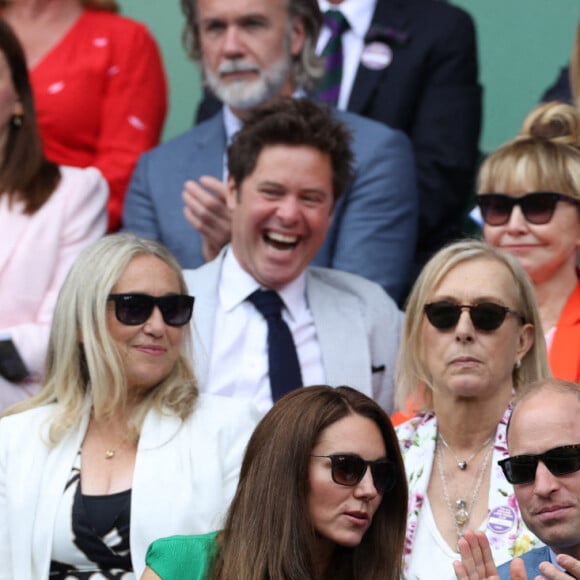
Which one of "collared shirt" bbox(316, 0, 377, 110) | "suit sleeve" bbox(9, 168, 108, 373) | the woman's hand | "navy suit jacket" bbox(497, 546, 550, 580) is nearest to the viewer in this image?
the woman's hand

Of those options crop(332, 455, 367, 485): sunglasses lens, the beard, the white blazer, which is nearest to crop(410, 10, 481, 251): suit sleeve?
the beard

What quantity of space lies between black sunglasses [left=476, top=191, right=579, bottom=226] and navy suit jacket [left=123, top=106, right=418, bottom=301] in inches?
27.3

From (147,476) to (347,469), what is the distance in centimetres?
84

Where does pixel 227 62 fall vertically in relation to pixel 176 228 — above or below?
above

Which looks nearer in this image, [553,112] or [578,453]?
[578,453]

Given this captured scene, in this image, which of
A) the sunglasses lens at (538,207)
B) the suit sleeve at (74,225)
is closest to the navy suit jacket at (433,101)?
the sunglasses lens at (538,207)

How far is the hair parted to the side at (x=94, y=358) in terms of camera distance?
16.5 feet

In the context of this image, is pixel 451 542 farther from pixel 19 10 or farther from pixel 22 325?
pixel 19 10

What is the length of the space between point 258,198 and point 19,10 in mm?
1741

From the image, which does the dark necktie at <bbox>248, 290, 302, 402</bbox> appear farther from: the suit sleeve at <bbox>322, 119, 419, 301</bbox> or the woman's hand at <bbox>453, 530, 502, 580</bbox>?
the woman's hand at <bbox>453, 530, 502, 580</bbox>

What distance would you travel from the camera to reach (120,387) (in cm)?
504

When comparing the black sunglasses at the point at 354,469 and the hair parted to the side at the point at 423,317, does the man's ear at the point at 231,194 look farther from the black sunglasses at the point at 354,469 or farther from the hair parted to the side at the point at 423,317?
the black sunglasses at the point at 354,469

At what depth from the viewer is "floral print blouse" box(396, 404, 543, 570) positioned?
4.55m

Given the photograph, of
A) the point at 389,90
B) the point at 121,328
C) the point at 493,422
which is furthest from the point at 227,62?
the point at 493,422
